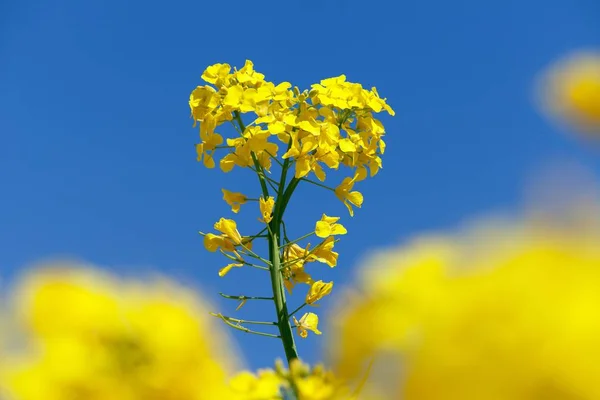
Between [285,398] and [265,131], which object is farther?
[265,131]

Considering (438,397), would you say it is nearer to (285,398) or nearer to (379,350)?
(379,350)

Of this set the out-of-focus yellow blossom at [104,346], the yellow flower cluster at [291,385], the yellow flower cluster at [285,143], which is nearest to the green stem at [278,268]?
the yellow flower cluster at [285,143]

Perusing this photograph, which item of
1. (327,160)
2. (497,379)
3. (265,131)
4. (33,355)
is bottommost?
(497,379)

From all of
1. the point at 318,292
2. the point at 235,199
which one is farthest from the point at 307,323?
the point at 235,199

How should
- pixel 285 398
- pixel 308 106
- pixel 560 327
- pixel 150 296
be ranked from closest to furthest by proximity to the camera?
1. pixel 560 327
2. pixel 150 296
3. pixel 285 398
4. pixel 308 106

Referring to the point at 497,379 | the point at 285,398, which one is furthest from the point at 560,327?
the point at 285,398

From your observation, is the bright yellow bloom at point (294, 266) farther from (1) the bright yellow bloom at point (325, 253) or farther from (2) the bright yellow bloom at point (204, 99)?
(2) the bright yellow bloom at point (204, 99)
